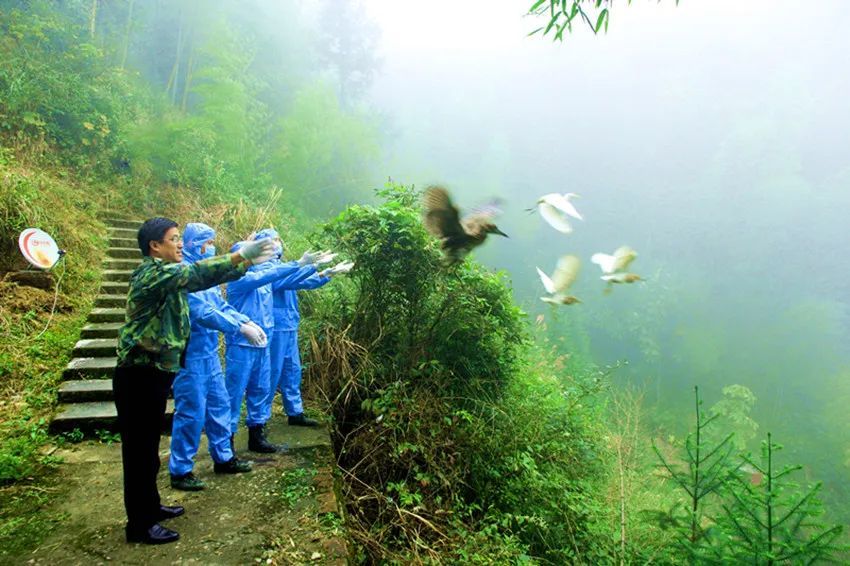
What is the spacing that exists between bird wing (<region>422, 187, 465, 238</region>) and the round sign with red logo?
3.75m

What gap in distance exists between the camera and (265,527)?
2.17 meters

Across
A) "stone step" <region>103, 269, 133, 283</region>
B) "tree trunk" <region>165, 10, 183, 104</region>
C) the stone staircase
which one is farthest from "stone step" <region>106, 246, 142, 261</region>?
"tree trunk" <region>165, 10, 183, 104</region>

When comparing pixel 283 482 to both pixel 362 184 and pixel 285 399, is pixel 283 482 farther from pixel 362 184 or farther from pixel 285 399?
pixel 362 184

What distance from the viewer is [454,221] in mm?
2371

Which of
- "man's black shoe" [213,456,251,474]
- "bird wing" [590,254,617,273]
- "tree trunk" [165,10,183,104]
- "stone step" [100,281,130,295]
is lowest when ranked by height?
"man's black shoe" [213,456,251,474]

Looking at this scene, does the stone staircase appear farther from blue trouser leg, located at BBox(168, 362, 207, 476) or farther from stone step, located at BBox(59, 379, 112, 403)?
blue trouser leg, located at BBox(168, 362, 207, 476)

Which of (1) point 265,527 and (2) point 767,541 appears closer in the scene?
(2) point 767,541

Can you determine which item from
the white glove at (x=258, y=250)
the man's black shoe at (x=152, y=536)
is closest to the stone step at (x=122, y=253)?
the man's black shoe at (x=152, y=536)

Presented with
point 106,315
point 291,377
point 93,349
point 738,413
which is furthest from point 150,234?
point 738,413

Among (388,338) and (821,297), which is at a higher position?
(821,297)

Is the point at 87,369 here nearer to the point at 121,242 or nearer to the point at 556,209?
the point at 121,242

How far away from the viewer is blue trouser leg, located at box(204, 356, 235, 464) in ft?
8.45

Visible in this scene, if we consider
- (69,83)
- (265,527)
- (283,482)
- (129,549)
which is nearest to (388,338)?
(283,482)

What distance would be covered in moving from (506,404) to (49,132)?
783 cm
